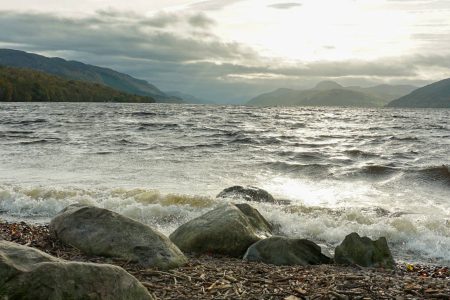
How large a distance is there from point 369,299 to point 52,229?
25.1 ft

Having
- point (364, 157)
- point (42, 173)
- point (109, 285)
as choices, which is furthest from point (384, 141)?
point (109, 285)

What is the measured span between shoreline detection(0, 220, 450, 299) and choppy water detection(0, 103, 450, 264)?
459 cm

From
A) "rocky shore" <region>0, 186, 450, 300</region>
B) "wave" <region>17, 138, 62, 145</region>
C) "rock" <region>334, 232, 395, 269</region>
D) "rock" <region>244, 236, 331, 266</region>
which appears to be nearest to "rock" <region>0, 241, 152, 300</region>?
"rocky shore" <region>0, 186, 450, 300</region>

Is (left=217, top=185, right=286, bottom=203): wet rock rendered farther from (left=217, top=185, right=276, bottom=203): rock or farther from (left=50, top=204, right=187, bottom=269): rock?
(left=50, top=204, right=187, bottom=269): rock

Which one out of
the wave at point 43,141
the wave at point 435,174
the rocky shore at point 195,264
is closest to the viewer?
the rocky shore at point 195,264

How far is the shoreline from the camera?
7.73m

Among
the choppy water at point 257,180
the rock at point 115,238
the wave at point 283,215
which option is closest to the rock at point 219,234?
the rock at point 115,238

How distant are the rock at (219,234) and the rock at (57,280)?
5.84 m

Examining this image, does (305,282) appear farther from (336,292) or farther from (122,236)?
(122,236)

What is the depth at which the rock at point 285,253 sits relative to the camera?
36.1 feet

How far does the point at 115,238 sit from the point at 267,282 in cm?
354

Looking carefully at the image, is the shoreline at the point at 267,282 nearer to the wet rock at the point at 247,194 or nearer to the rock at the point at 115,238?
the rock at the point at 115,238

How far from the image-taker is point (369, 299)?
759 centimetres

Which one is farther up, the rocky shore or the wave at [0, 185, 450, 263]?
the rocky shore
